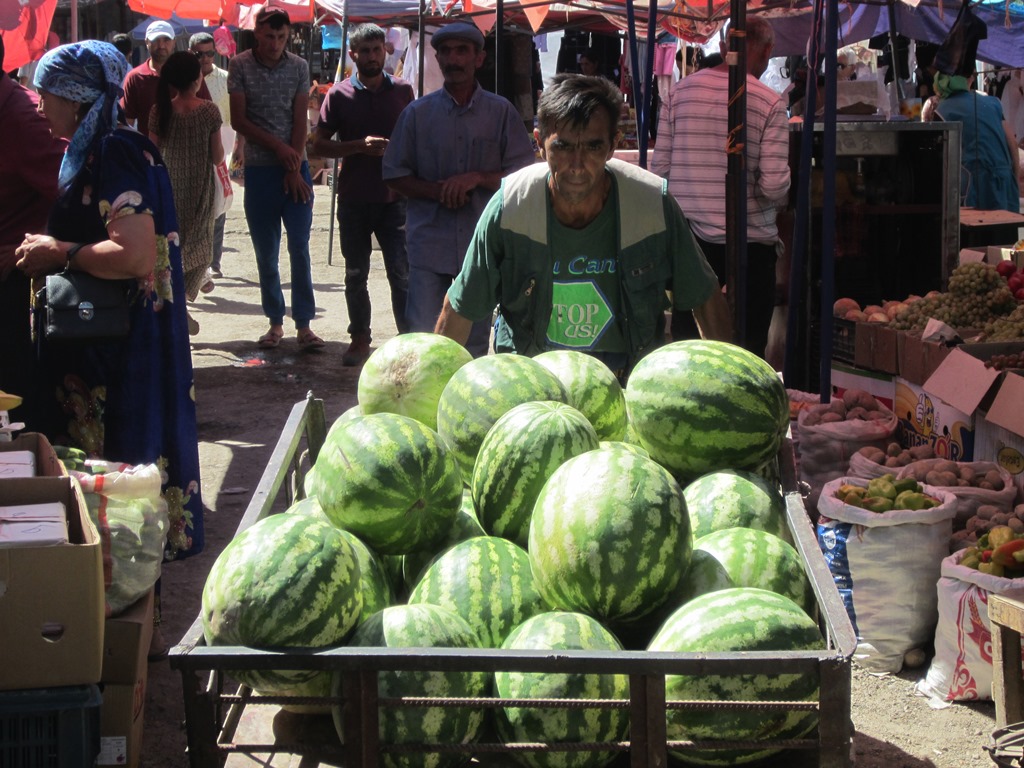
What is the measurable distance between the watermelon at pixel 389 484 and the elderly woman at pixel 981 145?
911 cm

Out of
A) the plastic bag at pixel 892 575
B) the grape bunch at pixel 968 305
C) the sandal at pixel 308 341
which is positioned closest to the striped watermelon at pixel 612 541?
the plastic bag at pixel 892 575

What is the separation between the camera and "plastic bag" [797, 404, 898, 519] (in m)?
5.14

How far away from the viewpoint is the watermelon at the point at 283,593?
5.92ft

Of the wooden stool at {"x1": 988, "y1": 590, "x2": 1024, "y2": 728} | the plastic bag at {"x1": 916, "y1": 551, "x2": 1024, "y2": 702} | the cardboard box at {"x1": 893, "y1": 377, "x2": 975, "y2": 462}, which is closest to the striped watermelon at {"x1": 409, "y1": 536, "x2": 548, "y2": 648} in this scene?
the wooden stool at {"x1": 988, "y1": 590, "x2": 1024, "y2": 728}

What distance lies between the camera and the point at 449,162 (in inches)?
255

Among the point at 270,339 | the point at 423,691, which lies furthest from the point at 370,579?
the point at 270,339

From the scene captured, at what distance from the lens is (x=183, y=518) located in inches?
179

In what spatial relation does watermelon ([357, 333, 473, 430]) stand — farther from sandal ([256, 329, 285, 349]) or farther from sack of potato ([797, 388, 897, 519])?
sandal ([256, 329, 285, 349])

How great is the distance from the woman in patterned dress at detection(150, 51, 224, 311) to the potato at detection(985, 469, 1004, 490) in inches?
201

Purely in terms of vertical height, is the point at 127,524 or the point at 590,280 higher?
the point at 590,280

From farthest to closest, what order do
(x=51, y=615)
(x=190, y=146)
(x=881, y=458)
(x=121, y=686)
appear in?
(x=190, y=146), (x=881, y=458), (x=121, y=686), (x=51, y=615)

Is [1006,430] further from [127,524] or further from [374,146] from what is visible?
[374,146]

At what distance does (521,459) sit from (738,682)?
628 mm

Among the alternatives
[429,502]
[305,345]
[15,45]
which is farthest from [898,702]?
[15,45]
